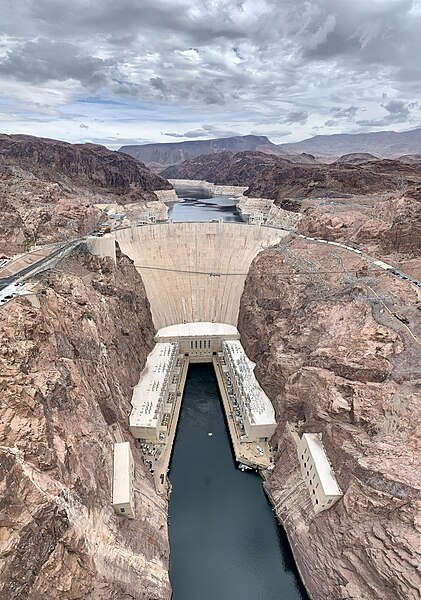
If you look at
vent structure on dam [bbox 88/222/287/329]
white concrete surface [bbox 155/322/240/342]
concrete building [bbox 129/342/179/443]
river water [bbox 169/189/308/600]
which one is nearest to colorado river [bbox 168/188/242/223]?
vent structure on dam [bbox 88/222/287/329]

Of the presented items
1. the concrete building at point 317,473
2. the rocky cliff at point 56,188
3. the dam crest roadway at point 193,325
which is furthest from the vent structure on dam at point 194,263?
the concrete building at point 317,473

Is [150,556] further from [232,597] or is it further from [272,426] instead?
[272,426]

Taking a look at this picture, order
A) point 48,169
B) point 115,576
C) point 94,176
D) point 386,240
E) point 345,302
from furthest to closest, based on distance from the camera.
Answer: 1. point 94,176
2. point 48,169
3. point 386,240
4. point 345,302
5. point 115,576

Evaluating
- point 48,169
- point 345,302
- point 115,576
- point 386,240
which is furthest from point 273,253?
point 48,169

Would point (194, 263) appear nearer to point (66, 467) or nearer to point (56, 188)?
point (56, 188)

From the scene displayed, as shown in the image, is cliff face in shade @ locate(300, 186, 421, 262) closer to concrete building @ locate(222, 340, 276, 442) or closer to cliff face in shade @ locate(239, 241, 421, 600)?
cliff face in shade @ locate(239, 241, 421, 600)

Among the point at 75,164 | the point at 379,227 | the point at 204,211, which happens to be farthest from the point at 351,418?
the point at 75,164
